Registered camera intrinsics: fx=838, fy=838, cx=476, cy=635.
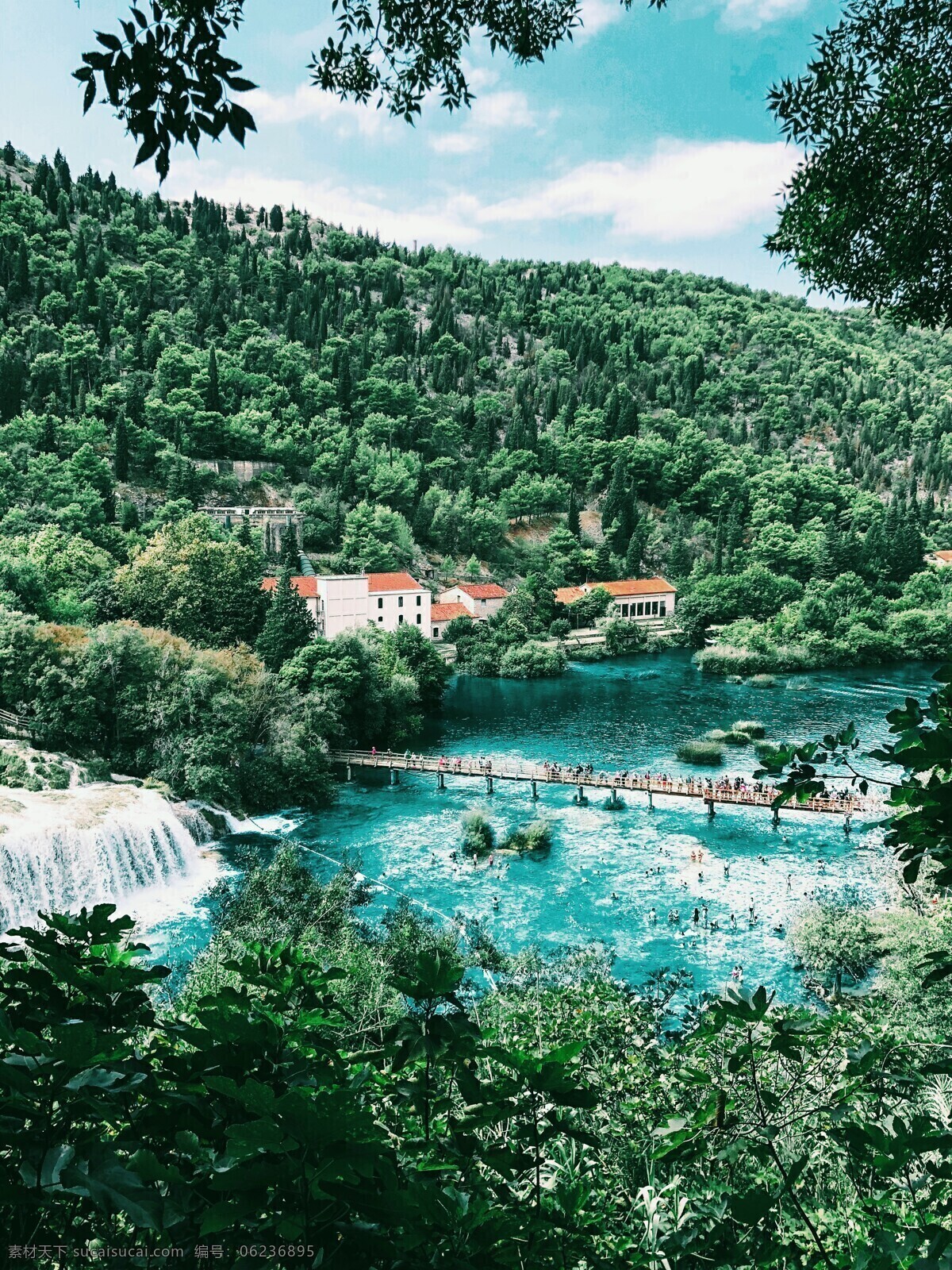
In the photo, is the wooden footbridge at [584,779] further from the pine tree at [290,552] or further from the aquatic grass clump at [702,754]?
the pine tree at [290,552]

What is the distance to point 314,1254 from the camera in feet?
3.81

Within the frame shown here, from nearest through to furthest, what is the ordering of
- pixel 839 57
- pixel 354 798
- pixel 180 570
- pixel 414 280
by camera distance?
pixel 839 57 < pixel 354 798 < pixel 180 570 < pixel 414 280

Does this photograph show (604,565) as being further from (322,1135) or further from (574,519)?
(322,1135)

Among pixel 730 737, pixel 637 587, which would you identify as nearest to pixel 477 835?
pixel 730 737

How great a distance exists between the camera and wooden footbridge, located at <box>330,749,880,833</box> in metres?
23.1

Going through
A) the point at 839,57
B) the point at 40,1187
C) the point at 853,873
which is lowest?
the point at 853,873

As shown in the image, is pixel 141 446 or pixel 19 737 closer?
pixel 19 737

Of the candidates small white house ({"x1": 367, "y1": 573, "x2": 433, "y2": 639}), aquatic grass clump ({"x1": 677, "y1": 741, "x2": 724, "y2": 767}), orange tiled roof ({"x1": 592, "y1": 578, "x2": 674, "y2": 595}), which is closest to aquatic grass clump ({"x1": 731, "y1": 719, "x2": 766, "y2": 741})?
aquatic grass clump ({"x1": 677, "y1": 741, "x2": 724, "y2": 767})

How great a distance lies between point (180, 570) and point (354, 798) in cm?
1407

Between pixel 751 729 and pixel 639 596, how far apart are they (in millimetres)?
24030

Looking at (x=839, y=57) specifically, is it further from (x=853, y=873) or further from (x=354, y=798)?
(x=354, y=798)

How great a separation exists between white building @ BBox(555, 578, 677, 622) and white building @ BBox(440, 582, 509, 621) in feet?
12.8

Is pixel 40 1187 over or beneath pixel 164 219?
beneath

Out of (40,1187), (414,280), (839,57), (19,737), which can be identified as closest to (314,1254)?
(40,1187)
